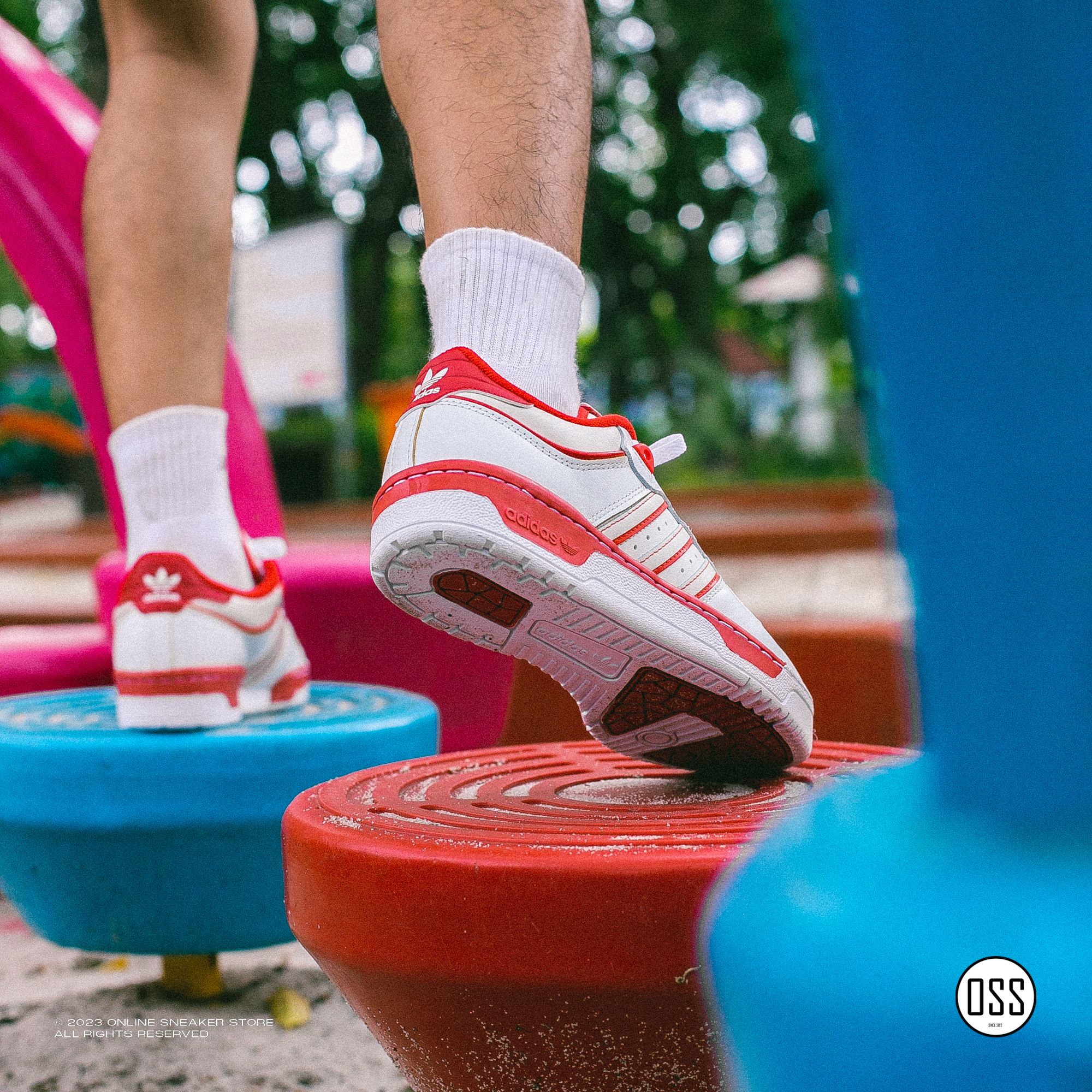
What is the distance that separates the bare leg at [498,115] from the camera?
0.98 m

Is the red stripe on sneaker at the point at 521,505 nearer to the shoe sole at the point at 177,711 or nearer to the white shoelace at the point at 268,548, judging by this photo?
the shoe sole at the point at 177,711

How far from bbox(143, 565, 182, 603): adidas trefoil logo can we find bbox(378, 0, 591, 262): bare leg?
51cm

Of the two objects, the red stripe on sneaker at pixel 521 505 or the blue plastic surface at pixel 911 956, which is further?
the red stripe on sneaker at pixel 521 505

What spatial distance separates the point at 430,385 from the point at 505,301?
3.5 inches

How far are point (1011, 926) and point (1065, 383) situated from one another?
0.44 feet

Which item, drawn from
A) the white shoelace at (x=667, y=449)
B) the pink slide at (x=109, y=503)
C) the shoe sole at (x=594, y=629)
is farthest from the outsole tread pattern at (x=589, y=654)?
the pink slide at (x=109, y=503)

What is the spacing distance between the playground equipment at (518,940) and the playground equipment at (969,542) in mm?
380

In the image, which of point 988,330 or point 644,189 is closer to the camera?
point 988,330

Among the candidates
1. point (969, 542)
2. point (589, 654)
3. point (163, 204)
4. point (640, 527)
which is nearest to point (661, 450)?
point (640, 527)

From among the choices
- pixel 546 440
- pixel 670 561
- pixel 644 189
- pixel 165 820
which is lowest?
pixel 165 820

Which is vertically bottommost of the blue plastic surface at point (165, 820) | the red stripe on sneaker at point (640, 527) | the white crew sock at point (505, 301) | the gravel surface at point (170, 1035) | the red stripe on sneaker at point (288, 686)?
the gravel surface at point (170, 1035)

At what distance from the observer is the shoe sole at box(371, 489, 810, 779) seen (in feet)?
2.88

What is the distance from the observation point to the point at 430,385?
3.13 ft

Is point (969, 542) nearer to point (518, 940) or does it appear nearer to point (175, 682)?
point (518, 940)
